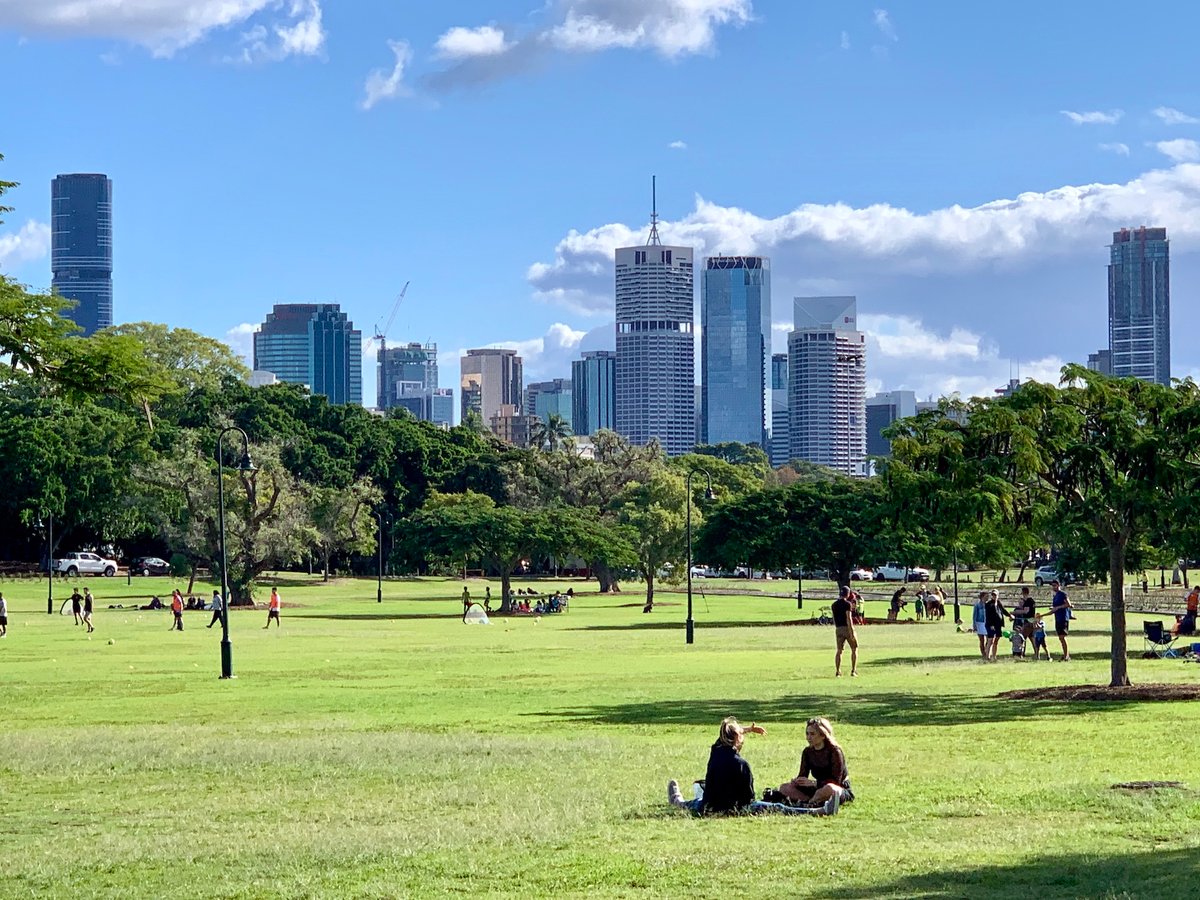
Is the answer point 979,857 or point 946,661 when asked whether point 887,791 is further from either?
point 946,661

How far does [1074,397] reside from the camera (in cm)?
2839

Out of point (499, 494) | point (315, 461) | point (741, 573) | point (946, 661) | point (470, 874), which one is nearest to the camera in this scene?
point (470, 874)

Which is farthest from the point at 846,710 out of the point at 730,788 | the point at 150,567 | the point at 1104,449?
the point at 150,567

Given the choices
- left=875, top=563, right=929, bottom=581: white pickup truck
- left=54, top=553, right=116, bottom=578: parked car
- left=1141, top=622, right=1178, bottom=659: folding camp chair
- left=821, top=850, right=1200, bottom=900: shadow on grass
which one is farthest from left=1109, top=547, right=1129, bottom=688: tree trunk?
left=54, top=553, right=116, bottom=578: parked car

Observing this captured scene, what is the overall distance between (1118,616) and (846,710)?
5.49 m

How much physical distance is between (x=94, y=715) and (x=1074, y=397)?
17977 mm

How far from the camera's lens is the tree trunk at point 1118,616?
28.0 metres

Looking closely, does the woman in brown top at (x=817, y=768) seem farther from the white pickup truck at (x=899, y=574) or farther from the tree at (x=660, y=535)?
the white pickup truck at (x=899, y=574)

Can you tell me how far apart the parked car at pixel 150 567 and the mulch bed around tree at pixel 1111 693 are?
99.6m

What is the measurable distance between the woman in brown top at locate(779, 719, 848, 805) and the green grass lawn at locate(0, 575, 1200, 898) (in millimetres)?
380

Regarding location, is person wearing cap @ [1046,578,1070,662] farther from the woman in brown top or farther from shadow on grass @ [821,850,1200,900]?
shadow on grass @ [821,850,1200,900]

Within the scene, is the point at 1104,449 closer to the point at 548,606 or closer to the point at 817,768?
the point at 817,768

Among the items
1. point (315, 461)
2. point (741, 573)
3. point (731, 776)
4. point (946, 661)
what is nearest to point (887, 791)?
point (731, 776)

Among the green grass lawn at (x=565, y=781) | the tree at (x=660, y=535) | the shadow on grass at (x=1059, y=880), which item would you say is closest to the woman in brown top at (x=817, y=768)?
the green grass lawn at (x=565, y=781)
